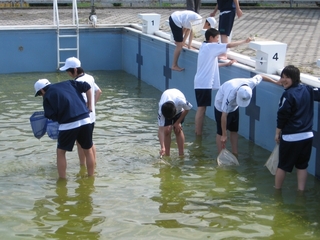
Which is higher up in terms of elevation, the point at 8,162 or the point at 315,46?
the point at 315,46

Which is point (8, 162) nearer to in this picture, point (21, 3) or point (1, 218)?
point (1, 218)

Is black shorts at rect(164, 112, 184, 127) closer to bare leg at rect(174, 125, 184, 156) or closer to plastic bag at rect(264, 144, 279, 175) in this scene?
bare leg at rect(174, 125, 184, 156)

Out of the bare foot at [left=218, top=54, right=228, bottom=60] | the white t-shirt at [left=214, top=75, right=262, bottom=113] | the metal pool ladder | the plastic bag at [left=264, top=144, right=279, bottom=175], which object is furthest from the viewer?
the metal pool ladder

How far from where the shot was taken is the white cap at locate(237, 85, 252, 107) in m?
7.93

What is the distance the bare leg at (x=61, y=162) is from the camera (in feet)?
24.9

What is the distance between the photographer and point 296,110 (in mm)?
6977

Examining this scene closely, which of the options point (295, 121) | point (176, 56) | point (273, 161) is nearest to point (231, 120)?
point (273, 161)

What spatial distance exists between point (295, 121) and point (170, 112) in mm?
1592

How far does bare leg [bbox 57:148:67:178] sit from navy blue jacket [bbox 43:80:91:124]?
41cm

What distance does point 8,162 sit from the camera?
8750 mm

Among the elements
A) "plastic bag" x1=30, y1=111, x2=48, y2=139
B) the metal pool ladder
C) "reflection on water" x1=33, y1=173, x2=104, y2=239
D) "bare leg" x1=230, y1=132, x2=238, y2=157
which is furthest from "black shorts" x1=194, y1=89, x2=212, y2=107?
the metal pool ladder

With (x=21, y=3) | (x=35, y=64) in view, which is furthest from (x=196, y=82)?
(x=21, y=3)

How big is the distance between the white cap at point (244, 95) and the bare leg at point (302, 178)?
1.19 meters

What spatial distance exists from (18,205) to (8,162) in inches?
67.1
